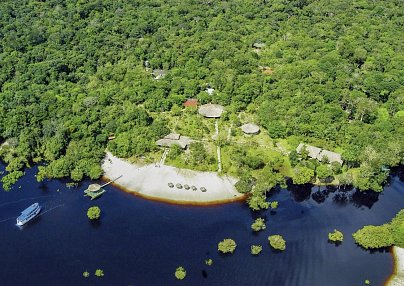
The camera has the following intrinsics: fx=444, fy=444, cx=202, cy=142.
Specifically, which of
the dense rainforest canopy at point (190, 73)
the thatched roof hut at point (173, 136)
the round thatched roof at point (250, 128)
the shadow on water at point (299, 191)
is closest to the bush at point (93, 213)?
the dense rainforest canopy at point (190, 73)

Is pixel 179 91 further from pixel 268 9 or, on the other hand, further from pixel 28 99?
pixel 268 9

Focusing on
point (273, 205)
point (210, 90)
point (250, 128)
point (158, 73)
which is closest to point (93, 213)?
point (273, 205)

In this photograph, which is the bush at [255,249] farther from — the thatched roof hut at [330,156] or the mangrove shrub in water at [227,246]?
the thatched roof hut at [330,156]

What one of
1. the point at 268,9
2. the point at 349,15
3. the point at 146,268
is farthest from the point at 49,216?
the point at 349,15

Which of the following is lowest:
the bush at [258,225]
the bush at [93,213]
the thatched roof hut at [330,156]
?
the bush at [258,225]

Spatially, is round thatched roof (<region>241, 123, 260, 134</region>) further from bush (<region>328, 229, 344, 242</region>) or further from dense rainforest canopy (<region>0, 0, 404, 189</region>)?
bush (<region>328, 229, 344, 242</region>)

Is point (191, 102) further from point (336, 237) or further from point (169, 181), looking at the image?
point (336, 237)
